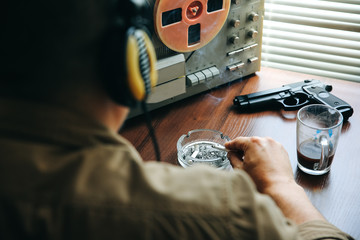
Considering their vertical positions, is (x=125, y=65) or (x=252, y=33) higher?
(x=125, y=65)

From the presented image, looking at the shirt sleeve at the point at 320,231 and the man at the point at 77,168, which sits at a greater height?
the man at the point at 77,168

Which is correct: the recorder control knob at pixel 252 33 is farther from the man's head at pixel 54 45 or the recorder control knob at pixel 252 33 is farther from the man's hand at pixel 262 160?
the man's head at pixel 54 45

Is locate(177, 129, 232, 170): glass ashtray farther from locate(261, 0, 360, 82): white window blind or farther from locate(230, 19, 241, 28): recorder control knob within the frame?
locate(261, 0, 360, 82): white window blind

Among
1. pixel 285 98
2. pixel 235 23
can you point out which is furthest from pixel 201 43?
pixel 285 98

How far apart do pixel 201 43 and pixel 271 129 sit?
0.34 metres

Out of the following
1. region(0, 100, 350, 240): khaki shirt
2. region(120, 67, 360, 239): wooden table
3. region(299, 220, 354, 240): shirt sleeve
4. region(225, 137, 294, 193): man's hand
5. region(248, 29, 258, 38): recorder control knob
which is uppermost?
region(0, 100, 350, 240): khaki shirt

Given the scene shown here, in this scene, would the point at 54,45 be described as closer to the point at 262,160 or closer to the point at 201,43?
the point at 262,160

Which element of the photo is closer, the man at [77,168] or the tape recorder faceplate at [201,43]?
the man at [77,168]

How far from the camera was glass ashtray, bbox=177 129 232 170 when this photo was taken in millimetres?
981

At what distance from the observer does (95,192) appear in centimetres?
48

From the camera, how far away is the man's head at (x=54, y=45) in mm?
448

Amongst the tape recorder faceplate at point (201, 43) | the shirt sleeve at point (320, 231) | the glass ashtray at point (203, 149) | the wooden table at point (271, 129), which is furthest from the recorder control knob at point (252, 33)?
the shirt sleeve at point (320, 231)

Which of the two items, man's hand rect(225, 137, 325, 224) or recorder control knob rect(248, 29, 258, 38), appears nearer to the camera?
man's hand rect(225, 137, 325, 224)

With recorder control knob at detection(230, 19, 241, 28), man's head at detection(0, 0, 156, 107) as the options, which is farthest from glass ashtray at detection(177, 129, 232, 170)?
man's head at detection(0, 0, 156, 107)
